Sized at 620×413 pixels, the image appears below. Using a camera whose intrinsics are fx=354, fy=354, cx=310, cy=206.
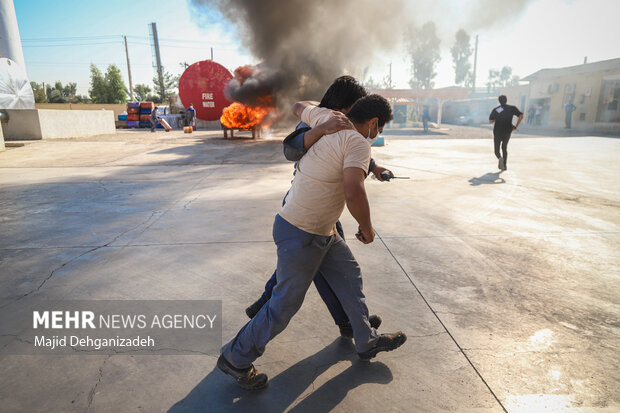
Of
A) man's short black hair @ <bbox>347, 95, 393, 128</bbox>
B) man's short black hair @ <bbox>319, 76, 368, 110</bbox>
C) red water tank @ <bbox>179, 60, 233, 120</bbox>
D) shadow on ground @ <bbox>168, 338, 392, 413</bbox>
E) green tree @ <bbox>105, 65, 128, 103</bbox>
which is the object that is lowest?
shadow on ground @ <bbox>168, 338, 392, 413</bbox>

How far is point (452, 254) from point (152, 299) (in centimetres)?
291

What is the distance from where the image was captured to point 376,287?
3039mm

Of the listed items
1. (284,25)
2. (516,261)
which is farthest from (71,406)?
(284,25)

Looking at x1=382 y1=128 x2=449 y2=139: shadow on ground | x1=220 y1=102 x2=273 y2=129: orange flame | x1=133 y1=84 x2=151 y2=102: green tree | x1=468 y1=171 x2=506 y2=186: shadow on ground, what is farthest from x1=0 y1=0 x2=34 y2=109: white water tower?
x1=133 y1=84 x2=151 y2=102: green tree

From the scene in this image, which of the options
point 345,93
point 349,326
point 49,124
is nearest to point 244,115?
point 49,124

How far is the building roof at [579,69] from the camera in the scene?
2397 centimetres

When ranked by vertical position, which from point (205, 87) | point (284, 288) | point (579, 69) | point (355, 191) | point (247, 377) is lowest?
point (247, 377)

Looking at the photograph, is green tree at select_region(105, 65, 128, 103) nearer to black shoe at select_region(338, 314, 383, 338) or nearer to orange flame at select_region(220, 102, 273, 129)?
orange flame at select_region(220, 102, 273, 129)

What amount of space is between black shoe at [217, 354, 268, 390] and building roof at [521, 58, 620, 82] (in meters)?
Answer: 31.6

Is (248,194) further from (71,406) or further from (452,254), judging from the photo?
(71,406)

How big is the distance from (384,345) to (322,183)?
3.49 feet

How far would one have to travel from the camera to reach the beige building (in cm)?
2405

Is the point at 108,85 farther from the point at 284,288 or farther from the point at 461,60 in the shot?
the point at 461,60

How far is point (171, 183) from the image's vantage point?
726 cm
